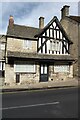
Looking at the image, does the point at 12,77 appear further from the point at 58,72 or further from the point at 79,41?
the point at 79,41

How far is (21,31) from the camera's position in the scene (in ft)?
78.8

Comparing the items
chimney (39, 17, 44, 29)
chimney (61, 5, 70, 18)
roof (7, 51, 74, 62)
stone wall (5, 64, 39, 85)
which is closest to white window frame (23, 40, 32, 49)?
roof (7, 51, 74, 62)

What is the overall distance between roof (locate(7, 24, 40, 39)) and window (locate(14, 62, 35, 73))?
3413mm

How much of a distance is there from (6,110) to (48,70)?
48.3 feet

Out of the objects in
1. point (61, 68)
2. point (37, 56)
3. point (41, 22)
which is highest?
point (41, 22)

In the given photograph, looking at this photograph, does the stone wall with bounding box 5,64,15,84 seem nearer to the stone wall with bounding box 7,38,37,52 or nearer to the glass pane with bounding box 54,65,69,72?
the stone wall with bounding box 7,38,37,52

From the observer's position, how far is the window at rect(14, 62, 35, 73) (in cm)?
2072

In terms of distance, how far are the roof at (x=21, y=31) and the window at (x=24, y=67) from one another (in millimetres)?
3413

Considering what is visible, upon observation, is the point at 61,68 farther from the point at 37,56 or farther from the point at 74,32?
the point at 74,32

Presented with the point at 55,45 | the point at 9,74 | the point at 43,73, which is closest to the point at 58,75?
the point at 43,73

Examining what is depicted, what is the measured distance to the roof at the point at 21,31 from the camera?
2245cm

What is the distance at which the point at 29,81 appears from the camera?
70.3ft

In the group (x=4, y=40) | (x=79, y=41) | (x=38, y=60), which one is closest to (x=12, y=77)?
(x=38, y=60)

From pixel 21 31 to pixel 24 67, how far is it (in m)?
5.19
